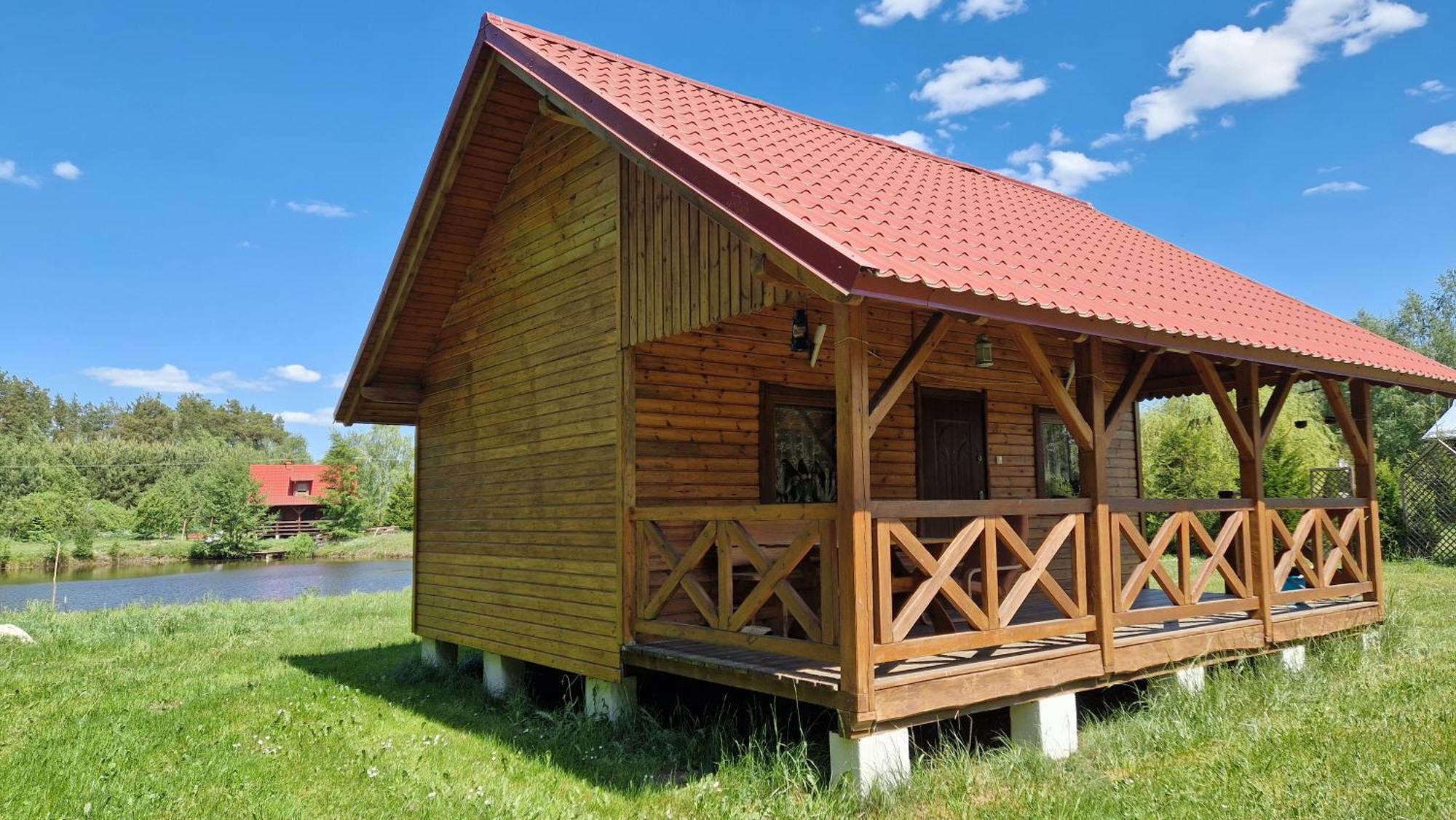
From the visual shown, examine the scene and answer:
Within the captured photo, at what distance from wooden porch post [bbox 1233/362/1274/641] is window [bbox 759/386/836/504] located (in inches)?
129

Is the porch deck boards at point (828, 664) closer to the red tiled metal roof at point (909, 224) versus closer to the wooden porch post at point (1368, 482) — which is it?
the red tiled metal roof at point (909, 224)

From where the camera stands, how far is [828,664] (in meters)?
5.81

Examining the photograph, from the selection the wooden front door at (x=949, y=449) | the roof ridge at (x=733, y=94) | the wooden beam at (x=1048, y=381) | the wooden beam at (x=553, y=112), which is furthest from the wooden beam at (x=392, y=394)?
the wooden beam at (x=1048, y=381)

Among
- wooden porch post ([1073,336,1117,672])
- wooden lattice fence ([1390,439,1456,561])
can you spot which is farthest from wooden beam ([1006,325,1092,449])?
wooden lattice fence ([1390,439,1456,561])

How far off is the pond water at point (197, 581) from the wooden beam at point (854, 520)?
68.8 feet

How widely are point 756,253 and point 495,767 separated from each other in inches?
Result: 144

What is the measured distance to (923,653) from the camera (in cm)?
537

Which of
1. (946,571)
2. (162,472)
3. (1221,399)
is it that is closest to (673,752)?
(946,571)

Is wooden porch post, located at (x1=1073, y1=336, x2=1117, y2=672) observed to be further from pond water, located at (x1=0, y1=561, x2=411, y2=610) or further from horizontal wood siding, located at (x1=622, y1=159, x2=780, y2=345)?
pond water, located at (x1=0, y1=561, x2=411, y2=610)

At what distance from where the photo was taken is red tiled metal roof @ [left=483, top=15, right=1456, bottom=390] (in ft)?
17.3

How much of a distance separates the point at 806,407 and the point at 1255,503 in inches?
142

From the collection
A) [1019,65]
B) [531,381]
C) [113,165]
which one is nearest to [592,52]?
[531,381]

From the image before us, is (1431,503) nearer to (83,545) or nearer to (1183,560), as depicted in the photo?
(1183,560)

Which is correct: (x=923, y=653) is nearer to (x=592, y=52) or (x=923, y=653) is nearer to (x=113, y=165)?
(x=592, y=52)
